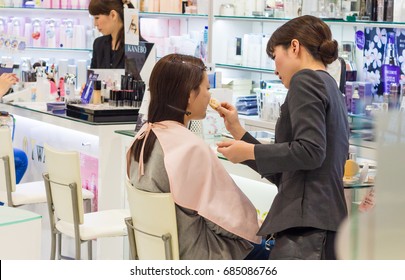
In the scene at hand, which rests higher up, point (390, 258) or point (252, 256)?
point (390, 258)

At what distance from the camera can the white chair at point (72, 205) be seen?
3.37 meters

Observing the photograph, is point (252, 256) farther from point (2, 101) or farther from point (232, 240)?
point (2, 101)

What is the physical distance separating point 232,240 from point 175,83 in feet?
1.79

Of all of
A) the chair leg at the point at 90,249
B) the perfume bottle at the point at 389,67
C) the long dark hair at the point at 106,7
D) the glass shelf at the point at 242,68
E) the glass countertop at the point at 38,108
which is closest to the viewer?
the chair leg at the point at 90,249

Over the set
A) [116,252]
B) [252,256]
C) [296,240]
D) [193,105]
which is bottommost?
[116,252]

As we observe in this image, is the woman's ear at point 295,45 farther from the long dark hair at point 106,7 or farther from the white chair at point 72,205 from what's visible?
the long dark hair at point 106,7

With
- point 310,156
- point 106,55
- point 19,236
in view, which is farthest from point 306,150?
point 106,55

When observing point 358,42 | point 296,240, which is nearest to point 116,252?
point 296,240

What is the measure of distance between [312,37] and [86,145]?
7.71ft

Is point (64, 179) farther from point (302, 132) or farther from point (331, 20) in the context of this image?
point (331, 20)

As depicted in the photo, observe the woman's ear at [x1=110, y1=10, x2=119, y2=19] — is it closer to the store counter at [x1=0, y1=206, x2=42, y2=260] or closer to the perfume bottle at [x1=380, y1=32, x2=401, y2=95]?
the perfume bottle at [x1=380, y1=32, x2=401, y2=95]

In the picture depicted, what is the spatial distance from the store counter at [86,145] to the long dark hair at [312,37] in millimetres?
1843

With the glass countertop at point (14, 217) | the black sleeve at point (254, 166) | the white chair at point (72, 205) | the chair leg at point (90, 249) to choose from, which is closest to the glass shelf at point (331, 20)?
the white chair at point (72, 205)

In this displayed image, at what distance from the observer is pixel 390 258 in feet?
2.64
